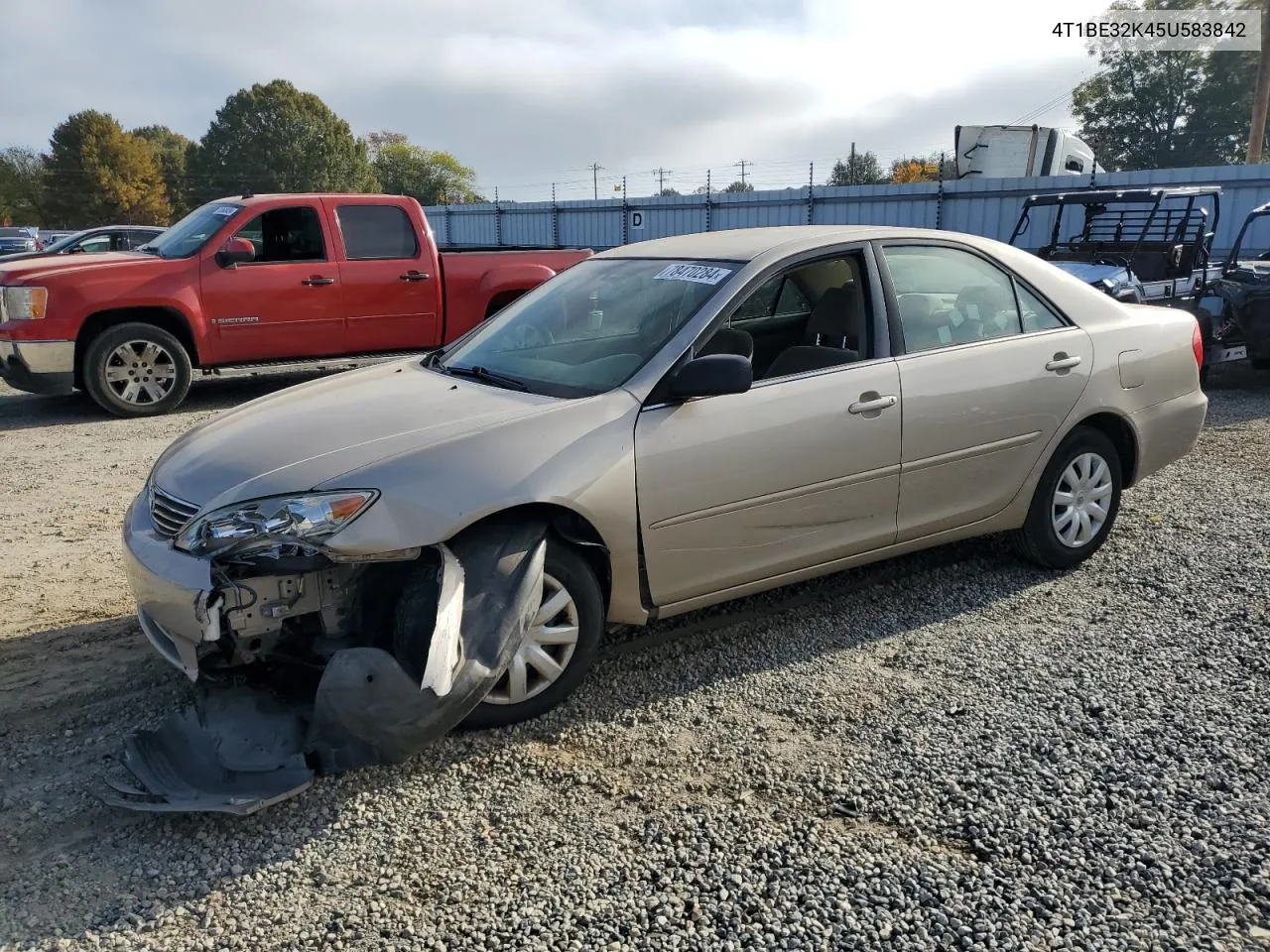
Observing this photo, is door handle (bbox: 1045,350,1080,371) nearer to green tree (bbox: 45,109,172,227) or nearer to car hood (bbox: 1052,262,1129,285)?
car hood (bbox: 1052,262,1129,285)

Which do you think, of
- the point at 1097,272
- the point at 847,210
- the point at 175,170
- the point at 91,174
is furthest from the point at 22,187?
the point at 1097,272

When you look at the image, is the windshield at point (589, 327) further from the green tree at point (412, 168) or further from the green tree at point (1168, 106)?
the green tree at point (412, 168)

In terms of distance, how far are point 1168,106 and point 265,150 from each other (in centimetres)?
5994

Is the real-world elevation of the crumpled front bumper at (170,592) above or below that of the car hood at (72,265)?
below

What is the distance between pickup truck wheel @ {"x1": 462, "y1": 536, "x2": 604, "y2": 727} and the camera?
3.43 meters

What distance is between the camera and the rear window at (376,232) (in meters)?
9.77

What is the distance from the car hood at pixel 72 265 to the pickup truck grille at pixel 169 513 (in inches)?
249

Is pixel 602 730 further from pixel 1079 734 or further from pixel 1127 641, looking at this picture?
pixel 1127 641

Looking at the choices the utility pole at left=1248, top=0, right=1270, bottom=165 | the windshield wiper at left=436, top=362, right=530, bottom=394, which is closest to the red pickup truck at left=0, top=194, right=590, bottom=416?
the windshield wiper at left=436, top=362, right=530, bottom=394

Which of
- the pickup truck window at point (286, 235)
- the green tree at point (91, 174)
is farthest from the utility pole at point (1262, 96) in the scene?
the green tree at point (91, 174)

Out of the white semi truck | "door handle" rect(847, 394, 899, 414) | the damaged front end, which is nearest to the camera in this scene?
the damaged front end

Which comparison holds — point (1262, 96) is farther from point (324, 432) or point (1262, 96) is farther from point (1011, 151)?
point (324, 432)

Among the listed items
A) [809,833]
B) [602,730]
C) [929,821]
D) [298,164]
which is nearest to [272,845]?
[602,730]

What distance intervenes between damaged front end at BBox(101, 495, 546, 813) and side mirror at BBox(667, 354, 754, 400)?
29.3 inches
